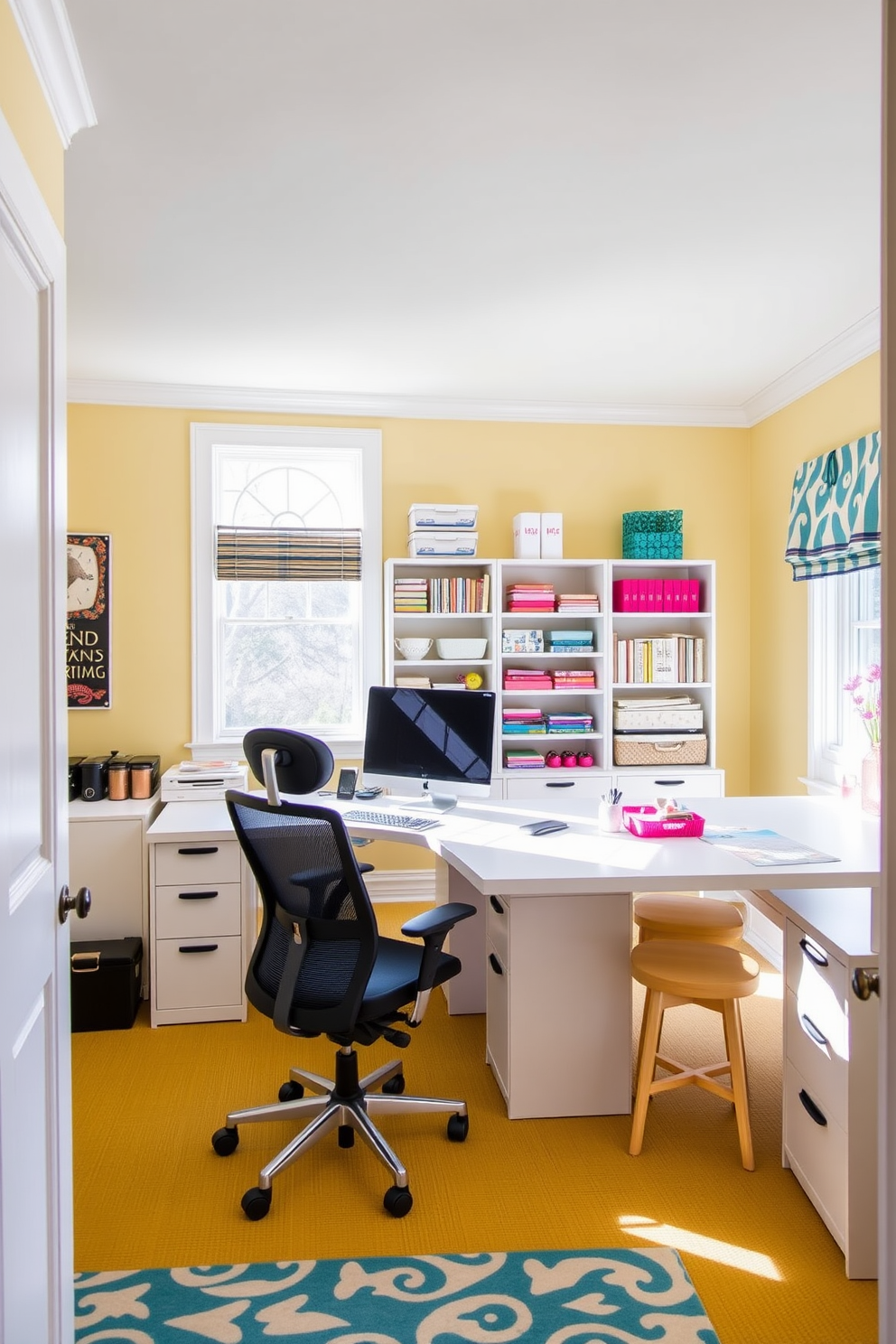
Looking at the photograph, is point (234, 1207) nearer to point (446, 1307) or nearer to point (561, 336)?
point (446, 1307)

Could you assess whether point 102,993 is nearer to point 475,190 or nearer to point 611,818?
point 611,818

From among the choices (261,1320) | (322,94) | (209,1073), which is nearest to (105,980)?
(209,1073)

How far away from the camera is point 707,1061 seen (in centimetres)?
312

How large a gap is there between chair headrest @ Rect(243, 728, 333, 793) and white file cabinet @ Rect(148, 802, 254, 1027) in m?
1.15

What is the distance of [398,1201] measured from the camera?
2.26m

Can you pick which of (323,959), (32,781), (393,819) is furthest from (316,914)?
(32,781)

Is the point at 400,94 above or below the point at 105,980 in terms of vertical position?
above

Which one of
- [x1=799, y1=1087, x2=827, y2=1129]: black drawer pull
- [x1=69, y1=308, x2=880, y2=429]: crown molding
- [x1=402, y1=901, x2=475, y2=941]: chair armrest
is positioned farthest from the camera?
[x1=69, y1=308, x2=880, y2=429]: crown molding

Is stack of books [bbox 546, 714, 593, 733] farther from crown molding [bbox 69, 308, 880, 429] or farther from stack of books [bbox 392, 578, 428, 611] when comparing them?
crown molding [bbox 69, 308, 880, 429]

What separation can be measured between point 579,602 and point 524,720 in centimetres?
66

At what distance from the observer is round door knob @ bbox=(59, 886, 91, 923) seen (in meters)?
1.62

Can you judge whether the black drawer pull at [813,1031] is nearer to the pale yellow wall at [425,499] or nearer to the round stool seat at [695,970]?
the round stool seat at [695,970]

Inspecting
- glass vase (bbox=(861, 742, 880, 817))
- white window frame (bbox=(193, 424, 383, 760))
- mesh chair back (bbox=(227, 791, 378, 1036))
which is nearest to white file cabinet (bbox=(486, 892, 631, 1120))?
mesh chair back (bbox=(227, 791, 378, 1036))

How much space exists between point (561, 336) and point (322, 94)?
184 centimetres
